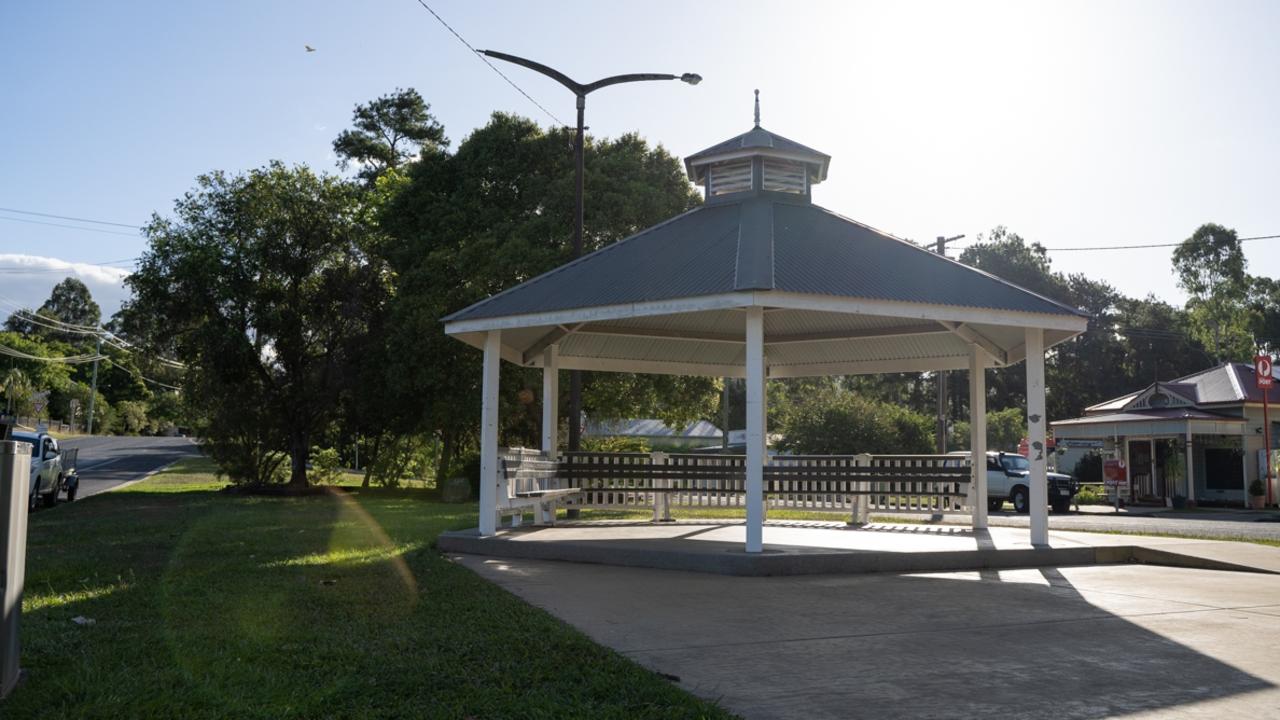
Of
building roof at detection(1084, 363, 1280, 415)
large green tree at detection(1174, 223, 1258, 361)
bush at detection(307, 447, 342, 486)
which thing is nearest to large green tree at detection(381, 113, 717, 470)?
bush at detection(307, 447, 342, 486)

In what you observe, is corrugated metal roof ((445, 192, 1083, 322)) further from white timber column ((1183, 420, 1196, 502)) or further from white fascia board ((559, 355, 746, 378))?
white timber column ((1183, 420, 1196, 502))

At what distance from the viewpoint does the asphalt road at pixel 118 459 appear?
109ft

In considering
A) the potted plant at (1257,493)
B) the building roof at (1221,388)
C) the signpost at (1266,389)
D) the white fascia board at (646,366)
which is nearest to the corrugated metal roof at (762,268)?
the white fascia board at (646,366)

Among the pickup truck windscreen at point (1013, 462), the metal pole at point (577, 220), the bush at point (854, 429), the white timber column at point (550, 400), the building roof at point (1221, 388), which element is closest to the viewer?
the white timber column at point (550, 400)

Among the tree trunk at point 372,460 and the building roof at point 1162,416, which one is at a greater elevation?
the building roof at point 1162,416

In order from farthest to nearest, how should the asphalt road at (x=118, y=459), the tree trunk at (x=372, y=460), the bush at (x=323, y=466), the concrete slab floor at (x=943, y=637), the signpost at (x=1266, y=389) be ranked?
the bush at (x=323, y=466), the asphalt road at (x=118, y=459), the tree trunk at (x=372, y=460), the signpost at (x=1266, y=389), the concrete slab floor at (x=943, y=637)

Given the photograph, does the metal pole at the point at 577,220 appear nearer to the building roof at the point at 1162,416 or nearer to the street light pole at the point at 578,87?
the street light pole at the point at 578,87

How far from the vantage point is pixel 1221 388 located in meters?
35.0

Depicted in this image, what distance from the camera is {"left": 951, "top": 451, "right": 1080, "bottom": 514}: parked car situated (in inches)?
1174

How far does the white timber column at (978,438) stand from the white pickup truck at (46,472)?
1775 cm

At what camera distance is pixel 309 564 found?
10453mm

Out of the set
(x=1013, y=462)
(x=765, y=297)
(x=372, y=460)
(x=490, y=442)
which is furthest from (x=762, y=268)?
(x=372, y=460)

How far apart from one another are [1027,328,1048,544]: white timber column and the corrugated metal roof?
1.79ft

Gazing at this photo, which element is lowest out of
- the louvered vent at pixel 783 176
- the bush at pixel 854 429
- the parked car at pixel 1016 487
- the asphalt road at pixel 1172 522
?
the asphalt road at pixel 1172 522
